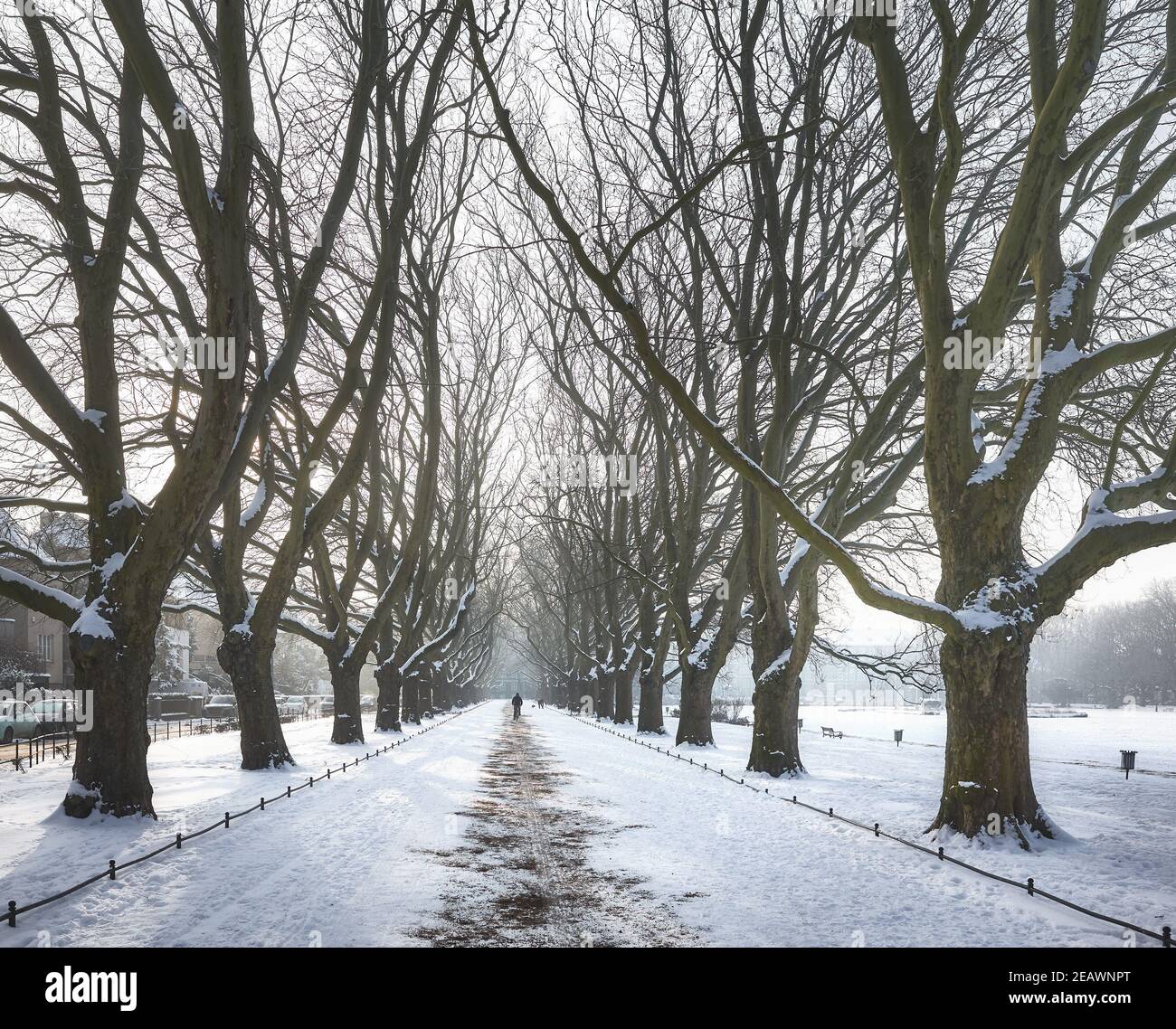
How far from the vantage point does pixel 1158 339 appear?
8781 mm

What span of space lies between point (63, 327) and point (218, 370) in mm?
5279

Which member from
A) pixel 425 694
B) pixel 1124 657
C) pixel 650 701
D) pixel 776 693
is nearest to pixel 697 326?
pixel 776 693

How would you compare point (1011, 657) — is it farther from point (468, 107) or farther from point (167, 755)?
point (167, 755)

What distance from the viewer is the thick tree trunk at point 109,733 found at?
942 cm

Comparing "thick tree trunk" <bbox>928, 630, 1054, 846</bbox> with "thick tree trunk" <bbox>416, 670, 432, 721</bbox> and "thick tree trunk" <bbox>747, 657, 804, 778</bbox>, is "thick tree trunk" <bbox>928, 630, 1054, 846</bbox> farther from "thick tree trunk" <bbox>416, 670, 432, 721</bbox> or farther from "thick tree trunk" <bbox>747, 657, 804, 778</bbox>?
"thick tree trunk" <bbox>416, 670, 432, 721</bbox>

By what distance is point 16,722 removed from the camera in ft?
79.8

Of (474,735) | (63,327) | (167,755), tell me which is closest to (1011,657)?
(63,327)

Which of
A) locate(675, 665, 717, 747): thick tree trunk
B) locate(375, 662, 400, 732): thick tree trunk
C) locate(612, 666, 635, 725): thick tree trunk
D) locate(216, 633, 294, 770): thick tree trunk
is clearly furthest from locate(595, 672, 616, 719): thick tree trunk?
locate(216, 633, 294, 770): thick tree trunk

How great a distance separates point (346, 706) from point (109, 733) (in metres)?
12.1

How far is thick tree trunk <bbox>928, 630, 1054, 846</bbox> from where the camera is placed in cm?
846

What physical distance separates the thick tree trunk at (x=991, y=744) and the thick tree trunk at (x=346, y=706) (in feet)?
50.3

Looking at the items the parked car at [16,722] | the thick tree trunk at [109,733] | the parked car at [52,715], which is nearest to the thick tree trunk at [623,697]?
the parked car at [52,715]

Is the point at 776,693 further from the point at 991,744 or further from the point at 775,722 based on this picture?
the point at 991,744

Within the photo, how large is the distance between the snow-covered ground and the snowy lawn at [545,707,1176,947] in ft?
0.09
